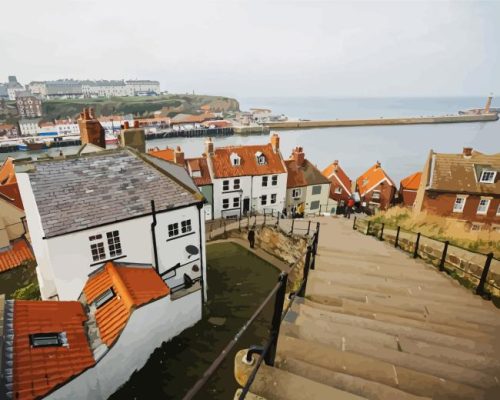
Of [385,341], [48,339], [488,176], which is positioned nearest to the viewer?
[385,341]

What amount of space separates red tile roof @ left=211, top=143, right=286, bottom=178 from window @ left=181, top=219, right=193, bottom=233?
1400 centimetres

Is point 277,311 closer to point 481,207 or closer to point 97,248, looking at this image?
point 97,248

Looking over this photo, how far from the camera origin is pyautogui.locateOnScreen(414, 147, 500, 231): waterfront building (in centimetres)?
2378

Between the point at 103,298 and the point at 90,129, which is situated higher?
the point at 90,129

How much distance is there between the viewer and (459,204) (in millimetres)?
24281

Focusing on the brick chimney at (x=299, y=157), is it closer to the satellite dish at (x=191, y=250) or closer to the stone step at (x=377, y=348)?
the satellite dish at (x=191, y=250)

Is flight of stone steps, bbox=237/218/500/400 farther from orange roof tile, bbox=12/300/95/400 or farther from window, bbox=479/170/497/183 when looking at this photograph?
window, bbox=479/170/497/183

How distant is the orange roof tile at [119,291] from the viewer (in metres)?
10.5

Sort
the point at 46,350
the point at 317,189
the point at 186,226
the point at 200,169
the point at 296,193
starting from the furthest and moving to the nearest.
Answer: the point at 317,189, the point at 296,193, the point at 200,169, the point at 186,226, the point at 46,350

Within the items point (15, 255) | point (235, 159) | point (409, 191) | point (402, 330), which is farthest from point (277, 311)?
point (409, 191)

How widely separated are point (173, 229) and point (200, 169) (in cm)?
1522

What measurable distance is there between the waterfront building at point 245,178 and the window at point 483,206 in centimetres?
1700

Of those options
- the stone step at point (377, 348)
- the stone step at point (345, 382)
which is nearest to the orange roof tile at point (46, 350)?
the stone step at point (377, 348)

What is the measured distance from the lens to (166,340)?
42.0 feet
